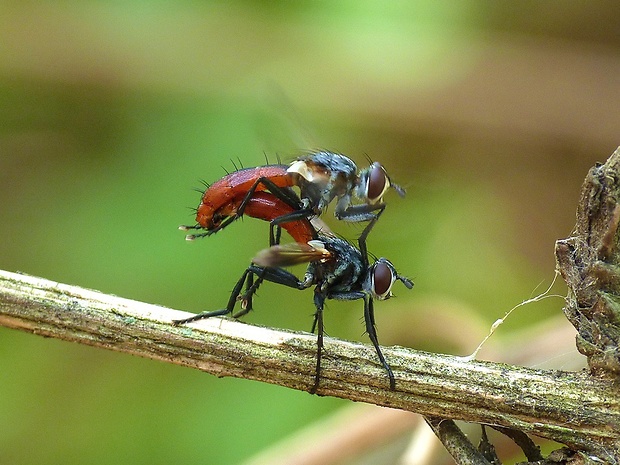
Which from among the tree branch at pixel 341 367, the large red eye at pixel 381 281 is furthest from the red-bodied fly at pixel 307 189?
the tree branch at pixel 341 367

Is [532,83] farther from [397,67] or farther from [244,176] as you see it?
[244,176]

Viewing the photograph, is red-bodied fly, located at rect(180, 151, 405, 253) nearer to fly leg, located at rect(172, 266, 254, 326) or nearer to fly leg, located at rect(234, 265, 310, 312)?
fly leg, located at rect(234, 265, 310, 312)

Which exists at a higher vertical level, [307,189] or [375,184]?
[375,184]

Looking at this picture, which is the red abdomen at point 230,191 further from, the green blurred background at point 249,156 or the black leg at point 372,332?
the black leg at point 372,332

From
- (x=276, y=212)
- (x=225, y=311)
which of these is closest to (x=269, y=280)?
(x=276, y=212)

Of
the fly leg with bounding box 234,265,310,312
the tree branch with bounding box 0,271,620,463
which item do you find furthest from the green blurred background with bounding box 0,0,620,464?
the tree branch with bounding box 0,271,620,463

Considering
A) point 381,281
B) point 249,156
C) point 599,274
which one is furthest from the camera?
point 249,156

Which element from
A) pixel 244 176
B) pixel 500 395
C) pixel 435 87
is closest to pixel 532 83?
pixel 435 87

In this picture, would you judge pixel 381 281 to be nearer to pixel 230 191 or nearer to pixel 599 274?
pixel 230 191
